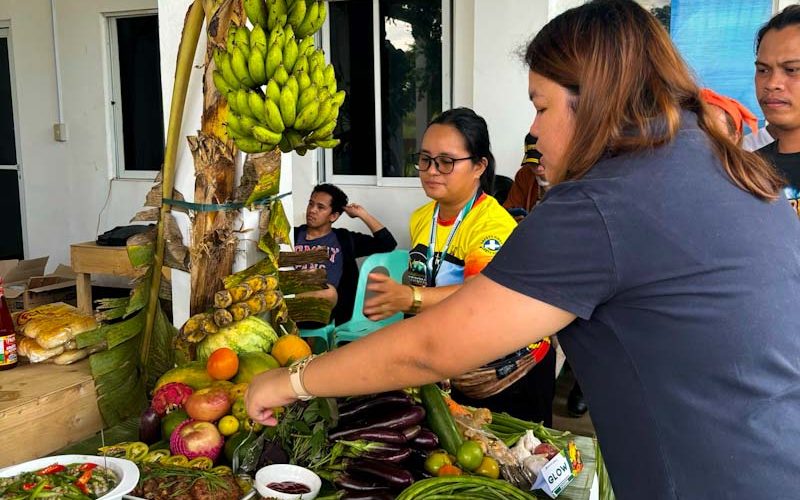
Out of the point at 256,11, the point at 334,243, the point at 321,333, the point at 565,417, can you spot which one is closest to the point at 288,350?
the point at 256,11

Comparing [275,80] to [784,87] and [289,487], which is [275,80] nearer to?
[289,487]

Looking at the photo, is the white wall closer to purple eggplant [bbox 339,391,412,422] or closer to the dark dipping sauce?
purple eggplant [bbox 339,391,412,422]

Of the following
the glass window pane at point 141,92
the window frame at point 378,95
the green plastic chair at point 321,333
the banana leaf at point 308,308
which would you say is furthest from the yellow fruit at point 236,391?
the glass window pane at point 141,92

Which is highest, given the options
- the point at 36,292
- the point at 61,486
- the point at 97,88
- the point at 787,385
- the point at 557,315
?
the point at 97,88

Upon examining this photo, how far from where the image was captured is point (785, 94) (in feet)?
8.36

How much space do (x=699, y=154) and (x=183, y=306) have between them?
1.94 m

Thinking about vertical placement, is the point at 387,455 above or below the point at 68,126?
below

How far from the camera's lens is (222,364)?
6.41 ft

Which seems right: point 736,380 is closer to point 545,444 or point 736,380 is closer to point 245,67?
point 545,444

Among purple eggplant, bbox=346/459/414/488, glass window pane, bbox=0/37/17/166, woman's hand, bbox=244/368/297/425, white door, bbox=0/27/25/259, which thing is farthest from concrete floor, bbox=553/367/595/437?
glass window pane, bbox=0/37/17/166

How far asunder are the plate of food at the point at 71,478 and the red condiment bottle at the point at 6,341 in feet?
2.21

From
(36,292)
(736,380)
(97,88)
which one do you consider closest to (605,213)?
(736,380)

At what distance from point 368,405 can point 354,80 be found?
4447mm

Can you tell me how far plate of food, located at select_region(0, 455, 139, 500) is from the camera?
1.42 metres
